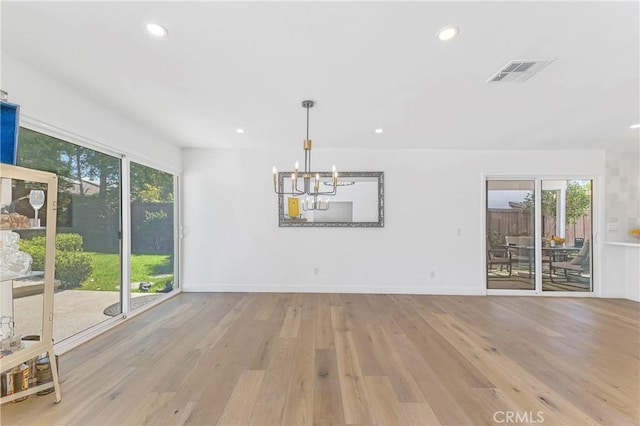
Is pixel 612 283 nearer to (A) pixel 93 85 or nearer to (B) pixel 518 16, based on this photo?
(B) pixel 518 16

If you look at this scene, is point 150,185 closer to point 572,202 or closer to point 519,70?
point 519,70

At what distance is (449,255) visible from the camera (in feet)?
15.3

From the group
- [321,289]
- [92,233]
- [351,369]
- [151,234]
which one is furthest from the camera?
[321,289]

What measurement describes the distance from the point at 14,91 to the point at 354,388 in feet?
11.4

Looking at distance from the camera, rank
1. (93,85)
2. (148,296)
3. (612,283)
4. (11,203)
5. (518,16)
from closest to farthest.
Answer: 1. (518,16)
2. (11,203)
3. (93,85)
4. (148,296)
5. (612,283)

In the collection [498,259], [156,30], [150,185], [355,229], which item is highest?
[156,30]

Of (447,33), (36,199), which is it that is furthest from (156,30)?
(447,33)

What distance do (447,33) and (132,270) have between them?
4.24 meters

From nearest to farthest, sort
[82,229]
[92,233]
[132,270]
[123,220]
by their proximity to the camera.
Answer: [82,229], [92,233], [123,220], [132,270]

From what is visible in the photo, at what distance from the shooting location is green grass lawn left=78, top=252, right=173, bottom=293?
3.02 m

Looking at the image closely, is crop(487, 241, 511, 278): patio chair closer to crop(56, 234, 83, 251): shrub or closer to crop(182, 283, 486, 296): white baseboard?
crop(182, 283, 486, 296): white baseboard

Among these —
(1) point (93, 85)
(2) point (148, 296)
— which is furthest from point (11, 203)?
(2) point (148, 296)

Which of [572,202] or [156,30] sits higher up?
[156,30]

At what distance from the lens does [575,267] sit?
4.70 meters
